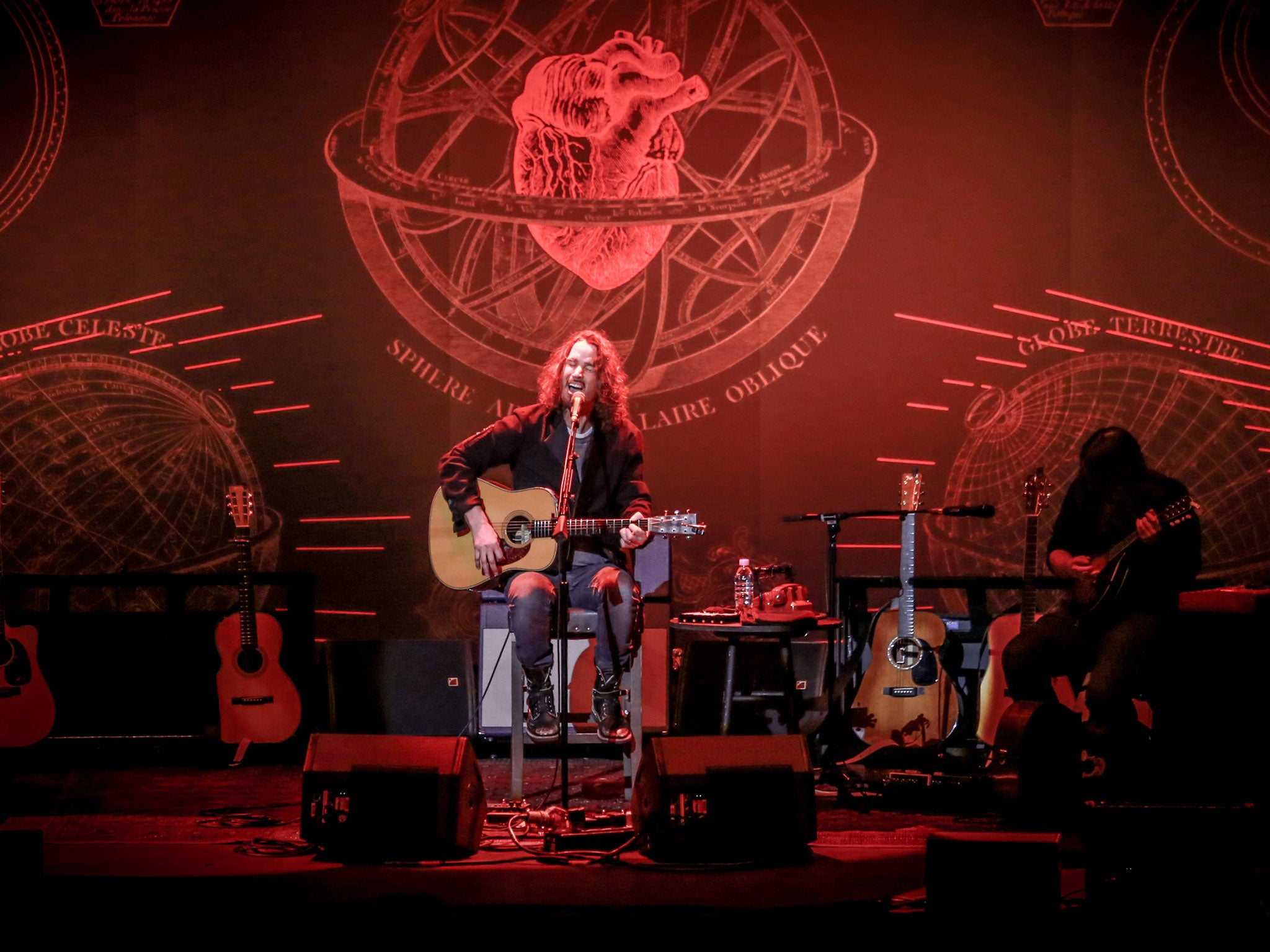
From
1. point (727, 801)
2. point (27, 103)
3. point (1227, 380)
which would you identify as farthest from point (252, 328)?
point (1227, 380)

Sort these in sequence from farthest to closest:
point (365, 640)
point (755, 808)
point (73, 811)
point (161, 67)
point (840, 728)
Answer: point (161, 67) → point (365, 640) → point (840, 728) → point (73, 811) → point (755, 808)

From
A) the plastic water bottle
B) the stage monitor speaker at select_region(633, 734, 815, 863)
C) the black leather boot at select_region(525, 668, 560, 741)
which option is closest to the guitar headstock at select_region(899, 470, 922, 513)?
the plastic water bottle

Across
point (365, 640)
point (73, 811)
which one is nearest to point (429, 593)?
point (365, 640)

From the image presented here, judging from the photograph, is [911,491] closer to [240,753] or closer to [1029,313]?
[1029,313]

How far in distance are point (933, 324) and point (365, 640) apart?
3.05m

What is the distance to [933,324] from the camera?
5.41 m

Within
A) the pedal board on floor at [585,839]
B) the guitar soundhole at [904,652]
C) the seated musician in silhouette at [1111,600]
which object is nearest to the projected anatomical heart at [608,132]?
the guitar soundhole at [904,652]

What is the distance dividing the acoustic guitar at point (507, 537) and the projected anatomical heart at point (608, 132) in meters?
1.52

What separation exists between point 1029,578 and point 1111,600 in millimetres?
371

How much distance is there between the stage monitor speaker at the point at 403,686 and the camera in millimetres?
5016

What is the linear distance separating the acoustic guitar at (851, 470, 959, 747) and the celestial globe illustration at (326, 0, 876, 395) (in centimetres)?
139

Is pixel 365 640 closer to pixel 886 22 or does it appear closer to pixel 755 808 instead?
pixel 755 808

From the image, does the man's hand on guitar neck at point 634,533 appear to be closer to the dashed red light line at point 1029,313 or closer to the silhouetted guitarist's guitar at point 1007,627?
the silhouetted guitarist's guitar at point 1007,627

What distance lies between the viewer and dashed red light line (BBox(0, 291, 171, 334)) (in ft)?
18.1
